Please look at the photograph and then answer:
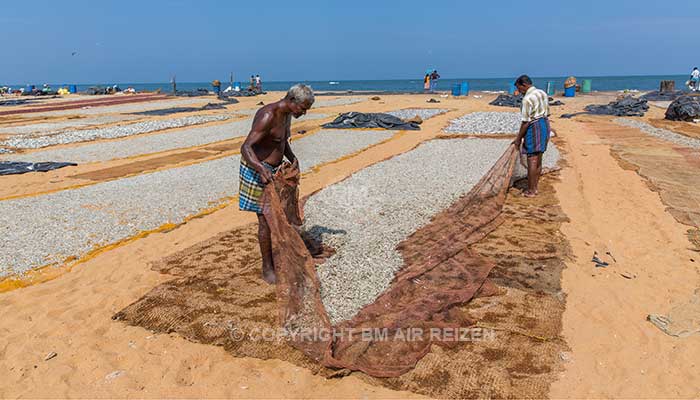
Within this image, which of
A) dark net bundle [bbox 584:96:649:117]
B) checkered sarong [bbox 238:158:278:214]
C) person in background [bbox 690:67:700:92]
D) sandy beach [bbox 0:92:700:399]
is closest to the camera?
sandy beach [bbox 0:92:700:399]

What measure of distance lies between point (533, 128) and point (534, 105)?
33cm

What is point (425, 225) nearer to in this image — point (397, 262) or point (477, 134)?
point (397, 262)

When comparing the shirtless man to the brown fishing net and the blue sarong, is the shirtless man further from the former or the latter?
the blue sarong

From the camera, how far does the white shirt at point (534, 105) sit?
627 cm

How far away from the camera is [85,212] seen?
5887 millimetres

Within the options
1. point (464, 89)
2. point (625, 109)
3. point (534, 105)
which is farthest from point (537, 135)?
point (464, 89)

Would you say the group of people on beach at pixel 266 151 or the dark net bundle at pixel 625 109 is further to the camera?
the dark net bundle at pixel 625 109

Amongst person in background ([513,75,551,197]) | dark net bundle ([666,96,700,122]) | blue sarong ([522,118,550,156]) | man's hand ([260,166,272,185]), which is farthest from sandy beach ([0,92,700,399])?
dark net bundle ([666,96,700,122])

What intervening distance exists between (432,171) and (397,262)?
4090 millimetres

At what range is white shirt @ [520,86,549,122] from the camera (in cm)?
627

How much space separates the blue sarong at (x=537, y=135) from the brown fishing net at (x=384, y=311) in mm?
2255

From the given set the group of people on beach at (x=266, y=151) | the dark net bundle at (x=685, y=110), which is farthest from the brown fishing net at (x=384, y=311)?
the dark net bundle at (x=685, y=110)

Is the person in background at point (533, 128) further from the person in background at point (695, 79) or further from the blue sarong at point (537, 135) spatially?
the person in background at point (695, 79)

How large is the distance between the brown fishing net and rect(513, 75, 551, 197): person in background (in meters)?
2.10
